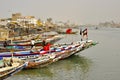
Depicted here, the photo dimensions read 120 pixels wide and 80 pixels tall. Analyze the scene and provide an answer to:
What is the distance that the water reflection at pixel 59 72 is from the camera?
20453mm

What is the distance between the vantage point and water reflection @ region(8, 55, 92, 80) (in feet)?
67.1

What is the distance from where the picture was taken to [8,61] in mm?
17156

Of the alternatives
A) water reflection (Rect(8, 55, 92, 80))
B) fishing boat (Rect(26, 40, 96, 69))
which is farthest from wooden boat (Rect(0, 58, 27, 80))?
fishing boat (Rect(26, 40, 96, 69))

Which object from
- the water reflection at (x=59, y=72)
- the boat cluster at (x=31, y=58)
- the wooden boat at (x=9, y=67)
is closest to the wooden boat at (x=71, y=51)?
the boat cluster at (x=31, y=58)

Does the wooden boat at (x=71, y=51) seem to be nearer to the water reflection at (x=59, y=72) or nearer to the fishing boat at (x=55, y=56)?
the fishing boat at (x=55, y=56)

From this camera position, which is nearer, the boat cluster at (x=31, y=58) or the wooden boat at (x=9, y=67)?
the wooden boat at (x=9, y=67)

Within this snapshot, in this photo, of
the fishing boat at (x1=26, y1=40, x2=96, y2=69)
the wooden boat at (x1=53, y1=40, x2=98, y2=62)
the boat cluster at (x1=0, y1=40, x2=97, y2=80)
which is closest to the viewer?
the boat cluster at (x1=0, y1=40, x2=97, y2=80)

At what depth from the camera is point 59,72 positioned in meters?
22.3

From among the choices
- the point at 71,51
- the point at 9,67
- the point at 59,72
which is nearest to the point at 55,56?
the point at 59,72

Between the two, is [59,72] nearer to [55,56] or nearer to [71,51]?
[55,56]

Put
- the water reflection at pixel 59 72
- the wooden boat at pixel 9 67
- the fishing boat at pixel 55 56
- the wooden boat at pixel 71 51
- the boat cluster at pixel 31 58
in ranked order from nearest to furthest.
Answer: the wooden boat at pixel 9 67, the boat cluster at pixel 31 58, the water reflection at pixel 59 72, the fishing boat at pixel 55 56, the wooden boat at pixel 71 51

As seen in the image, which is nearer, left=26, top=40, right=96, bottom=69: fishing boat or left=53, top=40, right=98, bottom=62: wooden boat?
left=26, top=40, right=96, bottom=69: fishing boat

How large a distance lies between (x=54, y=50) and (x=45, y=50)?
1.80m

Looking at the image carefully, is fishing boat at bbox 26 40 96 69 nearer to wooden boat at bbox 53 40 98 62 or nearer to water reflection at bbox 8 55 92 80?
wooden boat at bbox 53 40 98 62
